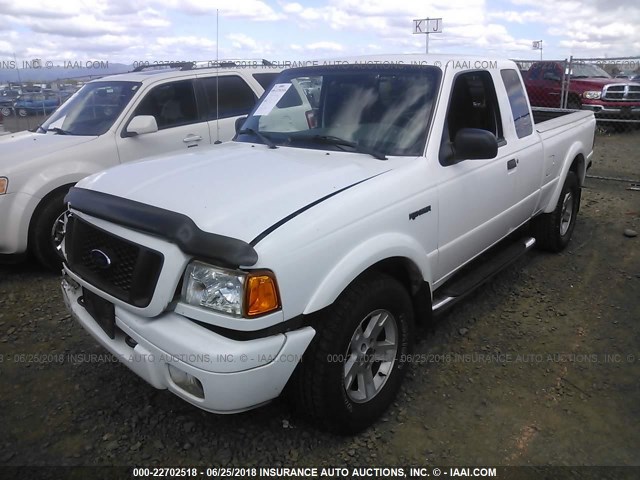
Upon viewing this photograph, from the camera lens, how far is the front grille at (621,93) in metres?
13.4

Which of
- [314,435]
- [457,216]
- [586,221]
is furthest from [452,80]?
[586,221]

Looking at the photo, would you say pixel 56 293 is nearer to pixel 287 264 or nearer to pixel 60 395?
pixel 60 395

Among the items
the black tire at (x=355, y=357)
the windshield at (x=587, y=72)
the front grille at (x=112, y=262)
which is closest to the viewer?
the front grille at (x=112, y=262)

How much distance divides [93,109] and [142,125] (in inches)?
35.2

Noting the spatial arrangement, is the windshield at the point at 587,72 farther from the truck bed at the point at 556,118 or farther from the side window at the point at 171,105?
the side window at the point at 171,105

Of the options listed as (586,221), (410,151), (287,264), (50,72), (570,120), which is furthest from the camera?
(50,72)

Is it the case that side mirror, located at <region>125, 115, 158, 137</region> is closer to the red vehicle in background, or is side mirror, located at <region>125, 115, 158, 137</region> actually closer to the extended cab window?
the extended cab window

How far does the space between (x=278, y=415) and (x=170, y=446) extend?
0.59 meters

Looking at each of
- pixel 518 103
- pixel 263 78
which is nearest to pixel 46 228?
pixel 263 78

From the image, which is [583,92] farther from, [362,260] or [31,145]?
[362,260]

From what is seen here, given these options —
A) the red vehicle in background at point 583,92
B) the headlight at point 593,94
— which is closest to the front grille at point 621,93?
the red vehicle in background at point 583,92

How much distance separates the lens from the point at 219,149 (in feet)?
11.2

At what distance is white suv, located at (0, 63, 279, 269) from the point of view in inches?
182

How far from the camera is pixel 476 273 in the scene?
3697 millimetres
